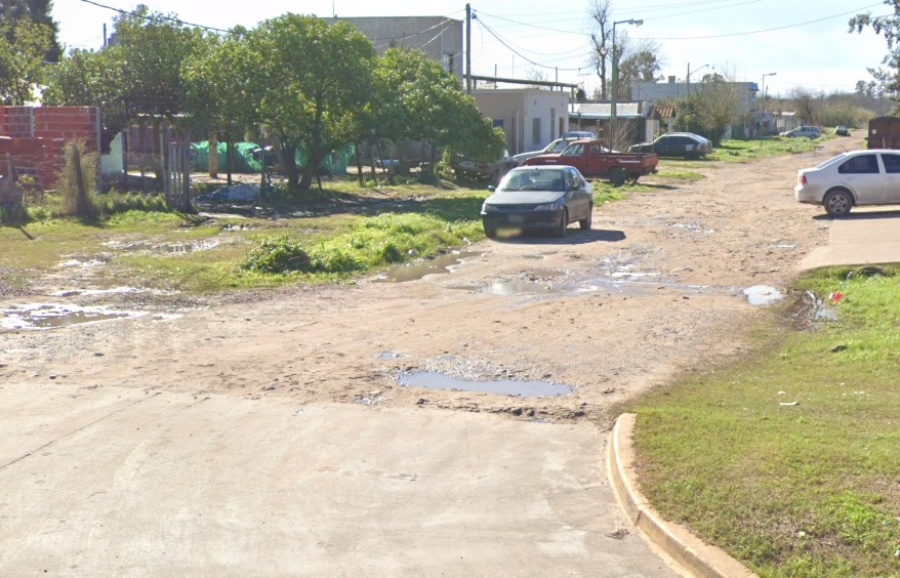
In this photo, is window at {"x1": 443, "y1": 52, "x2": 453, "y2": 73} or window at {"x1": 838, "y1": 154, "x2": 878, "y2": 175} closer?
window at {"x1": 838, "y1": 154, "x2": 878, "y2": 175}

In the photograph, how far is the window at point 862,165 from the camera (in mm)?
26688

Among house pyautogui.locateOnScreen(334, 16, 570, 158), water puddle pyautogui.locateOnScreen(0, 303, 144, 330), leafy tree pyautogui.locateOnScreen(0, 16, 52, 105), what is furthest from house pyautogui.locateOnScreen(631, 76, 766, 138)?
water puddle pyautogui.locateOnScreen(0, 303, 144, 330)

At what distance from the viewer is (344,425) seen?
28.7ft

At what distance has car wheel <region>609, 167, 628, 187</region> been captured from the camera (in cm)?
4081

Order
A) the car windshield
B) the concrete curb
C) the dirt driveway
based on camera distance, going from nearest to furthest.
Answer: the concrete curb, the dirt driveway, the car windshield

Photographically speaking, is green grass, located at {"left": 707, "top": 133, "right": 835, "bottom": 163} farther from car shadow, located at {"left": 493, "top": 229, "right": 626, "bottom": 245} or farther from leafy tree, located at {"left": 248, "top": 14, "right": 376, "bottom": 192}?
car shadow, located at {"left": 493, "top": 229, "right": 626, "bottom": 245}

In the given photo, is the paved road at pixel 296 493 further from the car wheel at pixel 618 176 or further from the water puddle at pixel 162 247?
the car wheel at pixel 618 176

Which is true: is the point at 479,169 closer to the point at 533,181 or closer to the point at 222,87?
the point at 222,87

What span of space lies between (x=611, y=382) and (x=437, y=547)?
4466 mm

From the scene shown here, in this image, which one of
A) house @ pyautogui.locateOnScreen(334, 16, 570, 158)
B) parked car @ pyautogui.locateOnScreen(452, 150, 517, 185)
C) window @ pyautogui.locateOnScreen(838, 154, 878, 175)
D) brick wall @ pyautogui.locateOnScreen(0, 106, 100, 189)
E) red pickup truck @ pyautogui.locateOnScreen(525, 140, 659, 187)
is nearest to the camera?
window @ pyautogui.locateOnScreen(838, 154, 878, 175)

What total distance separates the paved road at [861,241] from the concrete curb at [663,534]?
444 inches

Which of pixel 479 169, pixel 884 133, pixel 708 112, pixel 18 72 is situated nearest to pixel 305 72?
pixel 479 169

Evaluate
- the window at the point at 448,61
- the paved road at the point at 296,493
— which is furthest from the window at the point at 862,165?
the window at the point at 448,61

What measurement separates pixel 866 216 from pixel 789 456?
2141 cm
